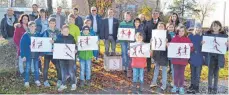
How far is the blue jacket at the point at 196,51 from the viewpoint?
944cm


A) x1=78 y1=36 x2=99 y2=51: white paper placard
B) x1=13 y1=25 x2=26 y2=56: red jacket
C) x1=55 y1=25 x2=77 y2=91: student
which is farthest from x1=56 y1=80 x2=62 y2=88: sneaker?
x1=13 y1=25 x2=26 y2=56: red jacket

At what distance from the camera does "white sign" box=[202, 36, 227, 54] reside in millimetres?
9359

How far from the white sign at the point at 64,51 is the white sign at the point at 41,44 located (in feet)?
0.77

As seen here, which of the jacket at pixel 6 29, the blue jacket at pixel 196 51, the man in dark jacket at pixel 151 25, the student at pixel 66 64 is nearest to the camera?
the student at pixel 66 64

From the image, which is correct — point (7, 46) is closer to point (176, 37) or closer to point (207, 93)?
point (176, 37)

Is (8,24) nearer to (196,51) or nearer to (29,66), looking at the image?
(29,66)

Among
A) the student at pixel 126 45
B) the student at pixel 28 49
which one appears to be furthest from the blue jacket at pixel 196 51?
the student at pixel 28 49

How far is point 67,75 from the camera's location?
383 inches

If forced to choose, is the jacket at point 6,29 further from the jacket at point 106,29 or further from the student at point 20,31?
the jacket at point 106,29

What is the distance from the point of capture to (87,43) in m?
9.57

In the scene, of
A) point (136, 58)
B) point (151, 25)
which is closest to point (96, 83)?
point (136, 58)

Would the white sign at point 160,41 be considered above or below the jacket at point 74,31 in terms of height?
below

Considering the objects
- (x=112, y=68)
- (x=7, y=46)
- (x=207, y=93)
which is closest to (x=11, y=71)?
(x=7, y=46)

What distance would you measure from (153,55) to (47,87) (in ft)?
9.51
